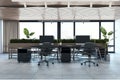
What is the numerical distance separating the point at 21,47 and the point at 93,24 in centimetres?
801

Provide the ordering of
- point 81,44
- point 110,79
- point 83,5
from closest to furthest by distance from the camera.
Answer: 1. point 110,79
2. point 83,5
3. point 81,44

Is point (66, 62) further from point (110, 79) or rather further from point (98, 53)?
point (110, 79)

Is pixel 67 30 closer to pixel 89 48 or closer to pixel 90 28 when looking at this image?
pixel 90 28

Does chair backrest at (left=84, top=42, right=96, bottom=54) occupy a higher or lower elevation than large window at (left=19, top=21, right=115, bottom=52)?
lower

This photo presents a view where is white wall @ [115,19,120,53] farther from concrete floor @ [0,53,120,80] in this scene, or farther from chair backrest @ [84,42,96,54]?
concrete floor @ [0,53,120,80]

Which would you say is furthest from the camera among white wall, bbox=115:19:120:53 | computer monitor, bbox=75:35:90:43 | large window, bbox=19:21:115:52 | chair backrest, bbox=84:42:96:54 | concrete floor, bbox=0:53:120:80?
large window, bbox=19:21:115:52

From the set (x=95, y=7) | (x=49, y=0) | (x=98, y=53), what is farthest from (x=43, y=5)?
(x=98, y=53)

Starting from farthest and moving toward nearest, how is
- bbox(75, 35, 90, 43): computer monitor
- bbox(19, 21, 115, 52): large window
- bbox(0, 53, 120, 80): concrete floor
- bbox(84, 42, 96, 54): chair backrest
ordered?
bbox(19, 21, 115, 52): large window, bbox(75, 35, 90, 43): computer monitor, bbox(84, 42, 96, 54): chair backrest, bbox(0, 53, 120, 80): concrete floor

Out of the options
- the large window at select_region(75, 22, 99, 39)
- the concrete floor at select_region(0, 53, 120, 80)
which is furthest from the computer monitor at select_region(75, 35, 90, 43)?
the large window at select_region(75, 22, 99, 39)

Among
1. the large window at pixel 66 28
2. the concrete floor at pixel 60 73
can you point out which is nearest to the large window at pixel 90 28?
the large window at pixel 66 28

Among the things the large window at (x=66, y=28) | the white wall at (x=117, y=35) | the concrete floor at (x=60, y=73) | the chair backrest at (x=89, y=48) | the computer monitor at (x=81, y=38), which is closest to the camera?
the concrete floor at (x=60, y=73)

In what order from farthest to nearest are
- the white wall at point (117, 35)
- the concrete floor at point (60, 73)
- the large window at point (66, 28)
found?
1. the large window at point (66, 28)
2. the white wall at point (117, 35)
3. the concrete floor at point (60, 73)

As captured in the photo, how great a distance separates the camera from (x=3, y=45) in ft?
57.7

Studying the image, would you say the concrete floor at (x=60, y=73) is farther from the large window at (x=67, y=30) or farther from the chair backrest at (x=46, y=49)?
the large window at (x=67, y=30)
